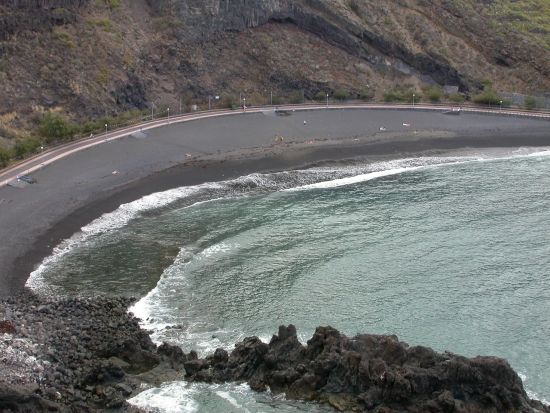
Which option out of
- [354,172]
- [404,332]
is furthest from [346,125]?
[404,332]

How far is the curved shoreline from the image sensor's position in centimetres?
7100

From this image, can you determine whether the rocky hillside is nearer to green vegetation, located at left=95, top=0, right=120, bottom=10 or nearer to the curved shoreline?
green vegetation, located at left=95, top=0, right=120, bottom=10

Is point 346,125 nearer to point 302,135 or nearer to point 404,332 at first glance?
point 302,135

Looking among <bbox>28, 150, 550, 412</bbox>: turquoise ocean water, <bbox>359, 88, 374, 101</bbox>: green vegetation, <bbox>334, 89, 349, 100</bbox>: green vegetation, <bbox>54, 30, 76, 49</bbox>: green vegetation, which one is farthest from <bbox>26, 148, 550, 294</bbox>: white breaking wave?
<bbox>54, 30, 76, 49</bbox>: green vegetation

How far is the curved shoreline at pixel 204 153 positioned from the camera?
7100 cm

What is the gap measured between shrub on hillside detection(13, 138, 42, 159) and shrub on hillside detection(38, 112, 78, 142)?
7.49 feet

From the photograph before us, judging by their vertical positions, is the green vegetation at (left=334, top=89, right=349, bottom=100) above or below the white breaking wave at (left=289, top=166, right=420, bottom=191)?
above

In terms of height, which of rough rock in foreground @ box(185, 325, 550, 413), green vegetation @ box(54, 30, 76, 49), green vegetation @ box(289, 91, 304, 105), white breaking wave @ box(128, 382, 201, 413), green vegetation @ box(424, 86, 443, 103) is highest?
green vegetation @ box(54, 30, 76, 49)

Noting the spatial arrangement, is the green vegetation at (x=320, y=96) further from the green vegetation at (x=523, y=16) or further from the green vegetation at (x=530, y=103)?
the green vegetation at (x=523, y=16)

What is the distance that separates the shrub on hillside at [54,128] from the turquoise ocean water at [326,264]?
48.0 feet

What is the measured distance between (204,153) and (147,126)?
27.7 ft

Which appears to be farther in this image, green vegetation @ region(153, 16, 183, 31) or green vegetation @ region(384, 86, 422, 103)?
green vegetation @ region(384, 86, 422, 103)

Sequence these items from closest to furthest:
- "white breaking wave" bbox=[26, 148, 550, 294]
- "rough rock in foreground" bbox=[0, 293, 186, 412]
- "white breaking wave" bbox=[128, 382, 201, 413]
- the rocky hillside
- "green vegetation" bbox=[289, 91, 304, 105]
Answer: "rough rock in foreground" bbox=[0, 293, 186, 412] → "white breaking wave" bbox=[128, 382, 201, 413] → "white breaking wave" bbox=[26, 148, 550, 294] → the rocky hillside → "green vegetation" bbox=[289, 91, 304, 105]

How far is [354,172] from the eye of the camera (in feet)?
293
